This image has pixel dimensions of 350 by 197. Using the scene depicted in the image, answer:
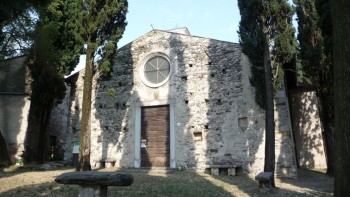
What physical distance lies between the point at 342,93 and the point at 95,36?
9.60 m

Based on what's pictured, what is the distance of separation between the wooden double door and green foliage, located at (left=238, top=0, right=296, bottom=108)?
451 centimetres

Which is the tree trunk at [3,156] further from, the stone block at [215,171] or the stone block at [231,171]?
the stone block at [231,171]

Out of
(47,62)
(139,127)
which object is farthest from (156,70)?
(47,62)

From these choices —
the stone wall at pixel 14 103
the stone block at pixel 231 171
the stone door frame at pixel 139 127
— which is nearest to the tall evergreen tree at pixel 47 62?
the stone wall at pixel 14 103

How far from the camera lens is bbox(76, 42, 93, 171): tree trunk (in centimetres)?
1045

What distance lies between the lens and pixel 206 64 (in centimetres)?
1267

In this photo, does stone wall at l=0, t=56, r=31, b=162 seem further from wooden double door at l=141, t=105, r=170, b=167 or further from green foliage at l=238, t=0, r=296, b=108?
green foliage at l=238, t=0, r=296, b=108

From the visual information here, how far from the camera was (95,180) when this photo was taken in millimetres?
4918

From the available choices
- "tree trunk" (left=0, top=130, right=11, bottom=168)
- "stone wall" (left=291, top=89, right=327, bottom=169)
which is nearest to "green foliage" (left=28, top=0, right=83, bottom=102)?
"tree trunk" (left=0, top=130, right=11, bottom=168)

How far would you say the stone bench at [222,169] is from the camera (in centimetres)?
1127

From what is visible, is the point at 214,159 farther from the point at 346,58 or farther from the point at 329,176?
the point at 346,58

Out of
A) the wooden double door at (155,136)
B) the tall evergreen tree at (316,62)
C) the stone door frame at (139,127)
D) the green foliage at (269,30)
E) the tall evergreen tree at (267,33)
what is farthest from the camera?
the wooden double door at (155,136)

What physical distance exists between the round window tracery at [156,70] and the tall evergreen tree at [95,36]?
1645 mm

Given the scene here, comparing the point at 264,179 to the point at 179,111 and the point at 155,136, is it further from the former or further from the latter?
the point at 155,136
